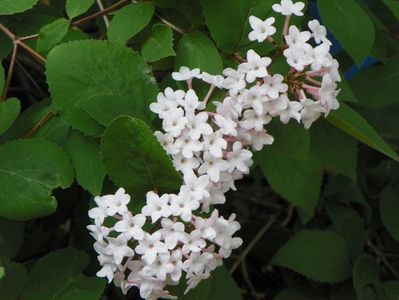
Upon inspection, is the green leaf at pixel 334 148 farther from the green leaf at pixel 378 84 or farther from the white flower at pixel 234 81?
the white flower at pixel 234 81

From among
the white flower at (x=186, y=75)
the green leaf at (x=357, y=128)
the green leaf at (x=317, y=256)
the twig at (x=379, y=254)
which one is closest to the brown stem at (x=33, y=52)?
the white flower at (x=186, y=75)

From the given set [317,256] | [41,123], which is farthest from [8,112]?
[317,256]

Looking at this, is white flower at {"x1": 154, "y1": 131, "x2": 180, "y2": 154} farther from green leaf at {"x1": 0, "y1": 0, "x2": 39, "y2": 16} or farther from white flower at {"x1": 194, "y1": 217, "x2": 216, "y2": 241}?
green leaf at {"x1": 0, "y1": 0, "x2": 39, "y2": 16}

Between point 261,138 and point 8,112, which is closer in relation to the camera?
point 261,138

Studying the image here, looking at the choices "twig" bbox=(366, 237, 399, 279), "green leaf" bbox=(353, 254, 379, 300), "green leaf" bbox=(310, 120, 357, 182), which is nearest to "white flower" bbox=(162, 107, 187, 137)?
"green leaf" bbox=(310, 120, 357, 182)

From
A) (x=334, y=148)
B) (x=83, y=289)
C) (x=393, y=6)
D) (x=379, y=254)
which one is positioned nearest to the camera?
(x=83, y=289)

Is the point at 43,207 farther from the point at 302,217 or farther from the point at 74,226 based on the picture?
the point at 302,217

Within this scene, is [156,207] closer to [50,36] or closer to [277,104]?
[277,104]
